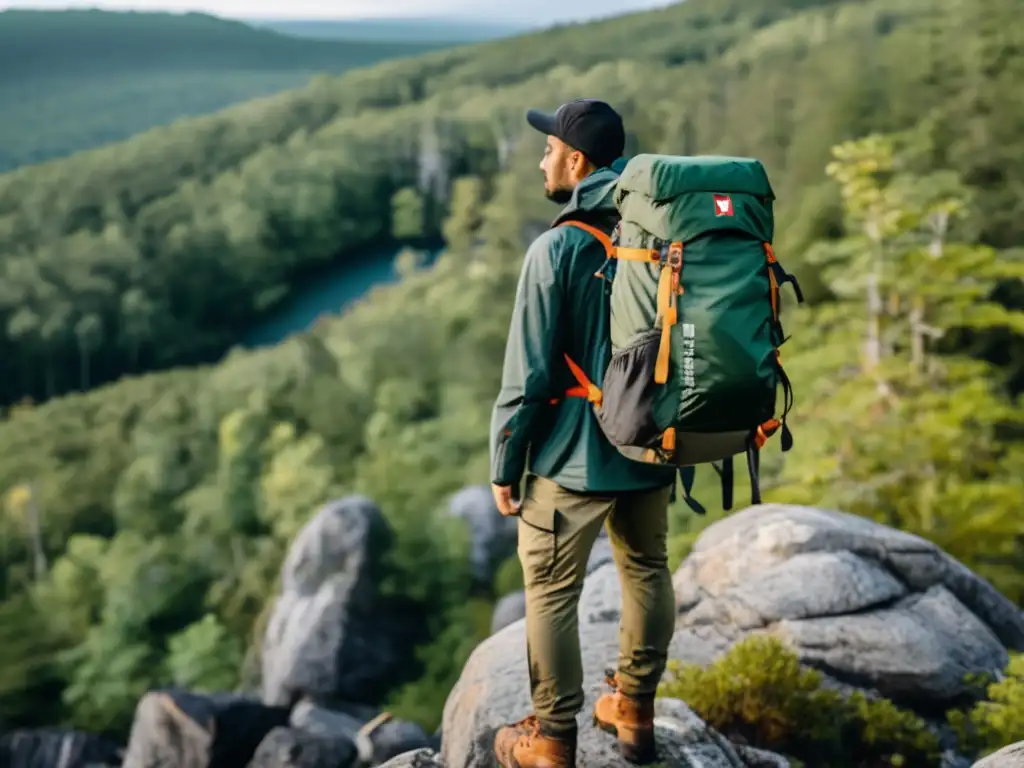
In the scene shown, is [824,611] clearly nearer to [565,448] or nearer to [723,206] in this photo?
[565,448]

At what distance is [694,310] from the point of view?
9.55 ft

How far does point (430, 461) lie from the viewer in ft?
109

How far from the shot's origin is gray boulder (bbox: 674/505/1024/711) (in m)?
5.61

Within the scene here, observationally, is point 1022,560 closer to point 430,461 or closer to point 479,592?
point 479,592

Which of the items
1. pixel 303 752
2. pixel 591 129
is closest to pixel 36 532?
pixel 303 752

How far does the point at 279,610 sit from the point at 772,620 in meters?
20.2

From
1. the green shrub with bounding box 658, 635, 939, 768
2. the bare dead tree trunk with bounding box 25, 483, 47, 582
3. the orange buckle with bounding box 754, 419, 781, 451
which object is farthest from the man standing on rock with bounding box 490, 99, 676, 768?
the bare dead tree trunk with bounding box 25, 483, 47, 582

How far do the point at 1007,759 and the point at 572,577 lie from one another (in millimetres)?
1916

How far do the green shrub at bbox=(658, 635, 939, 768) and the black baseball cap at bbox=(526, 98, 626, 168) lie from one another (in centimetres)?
305

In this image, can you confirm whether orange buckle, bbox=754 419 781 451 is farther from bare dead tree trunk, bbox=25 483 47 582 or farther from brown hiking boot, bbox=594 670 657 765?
bare dead tree trunk, bbox=25 483 47 582

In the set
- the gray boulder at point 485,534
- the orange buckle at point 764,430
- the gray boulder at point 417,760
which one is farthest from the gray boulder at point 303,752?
the gray boulder at point 485,534

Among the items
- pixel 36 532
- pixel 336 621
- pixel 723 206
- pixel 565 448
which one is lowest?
pixel 36 532

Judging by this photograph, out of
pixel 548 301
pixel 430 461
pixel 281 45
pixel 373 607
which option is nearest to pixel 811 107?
pixel 430 461

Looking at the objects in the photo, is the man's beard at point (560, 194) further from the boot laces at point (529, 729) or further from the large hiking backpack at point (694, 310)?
the boot laces at point (529, 729)
